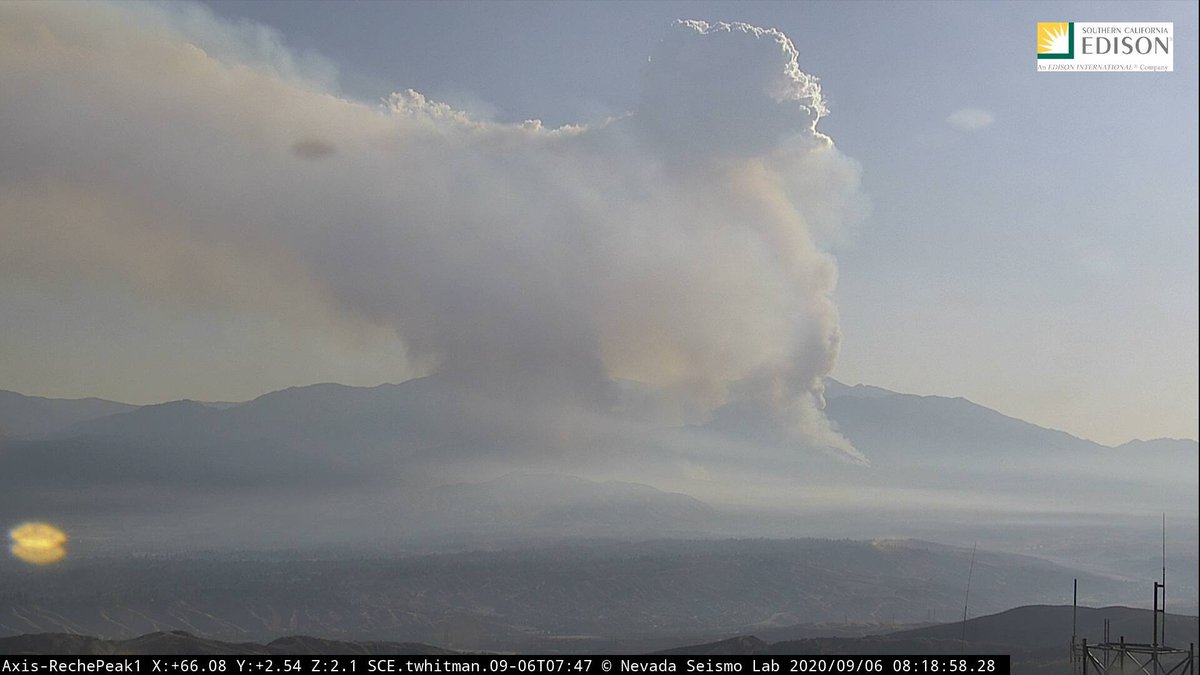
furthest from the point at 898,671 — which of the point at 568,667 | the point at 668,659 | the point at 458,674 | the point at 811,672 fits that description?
the point at 668,659

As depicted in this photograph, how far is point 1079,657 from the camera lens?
58.3 meters

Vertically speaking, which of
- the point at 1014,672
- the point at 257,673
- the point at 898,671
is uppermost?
the point at 898,671

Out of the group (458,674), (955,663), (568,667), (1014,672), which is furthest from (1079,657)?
(1014,672)

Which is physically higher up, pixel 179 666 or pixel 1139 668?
pixel 1139 668

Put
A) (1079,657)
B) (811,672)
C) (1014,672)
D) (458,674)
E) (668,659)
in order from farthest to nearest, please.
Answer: (1014,672), (668,659), (458,674), (811,672), (1079,657)

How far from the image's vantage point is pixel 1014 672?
19588 centimetres

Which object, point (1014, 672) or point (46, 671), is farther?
point (1014, 672)

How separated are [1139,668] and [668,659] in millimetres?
50076

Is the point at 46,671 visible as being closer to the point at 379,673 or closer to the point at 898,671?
the point at 379,673

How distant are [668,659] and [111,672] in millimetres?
43035

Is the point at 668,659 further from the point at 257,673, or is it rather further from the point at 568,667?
the point at 257,673

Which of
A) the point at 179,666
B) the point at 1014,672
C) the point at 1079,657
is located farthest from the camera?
the point at 1014,672

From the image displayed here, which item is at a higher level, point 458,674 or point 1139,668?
point 1139,668

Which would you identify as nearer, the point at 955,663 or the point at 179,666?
the point at 955,663
